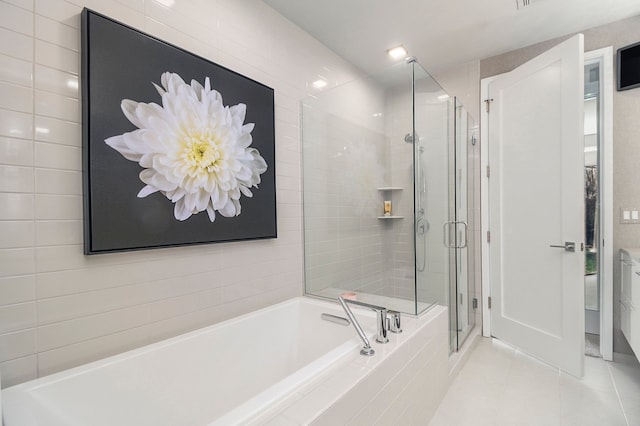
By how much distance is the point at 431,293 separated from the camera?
208cm

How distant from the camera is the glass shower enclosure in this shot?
2.11 meters

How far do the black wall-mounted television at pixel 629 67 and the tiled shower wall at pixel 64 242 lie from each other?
298 cm

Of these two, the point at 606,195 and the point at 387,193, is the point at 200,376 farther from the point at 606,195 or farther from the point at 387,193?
the point at 606,195

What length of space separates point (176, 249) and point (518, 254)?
2.68 meters

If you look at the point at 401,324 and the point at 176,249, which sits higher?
the point at 176,249

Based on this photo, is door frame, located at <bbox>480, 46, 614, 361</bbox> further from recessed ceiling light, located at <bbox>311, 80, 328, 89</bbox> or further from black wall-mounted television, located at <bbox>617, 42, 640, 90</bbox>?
recessed ceiling light, located at <bbox>311, 80, 328, 89</bbox>

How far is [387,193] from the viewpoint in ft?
8.37

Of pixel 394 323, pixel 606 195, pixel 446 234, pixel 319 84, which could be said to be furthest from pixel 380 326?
pixel 606 195

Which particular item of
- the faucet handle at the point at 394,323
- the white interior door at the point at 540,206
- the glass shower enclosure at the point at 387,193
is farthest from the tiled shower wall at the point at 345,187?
the white interior door at the point at 540,206

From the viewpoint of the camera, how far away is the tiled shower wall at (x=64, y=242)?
3.66 ft

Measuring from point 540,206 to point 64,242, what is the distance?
120 inches

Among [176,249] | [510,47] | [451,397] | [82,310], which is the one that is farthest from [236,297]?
[510,47]

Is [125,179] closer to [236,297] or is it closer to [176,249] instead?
[176,249]

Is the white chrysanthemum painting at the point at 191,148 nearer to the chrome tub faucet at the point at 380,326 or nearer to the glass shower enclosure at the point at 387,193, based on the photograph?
the glass shower enclosure at the point at 387,193
